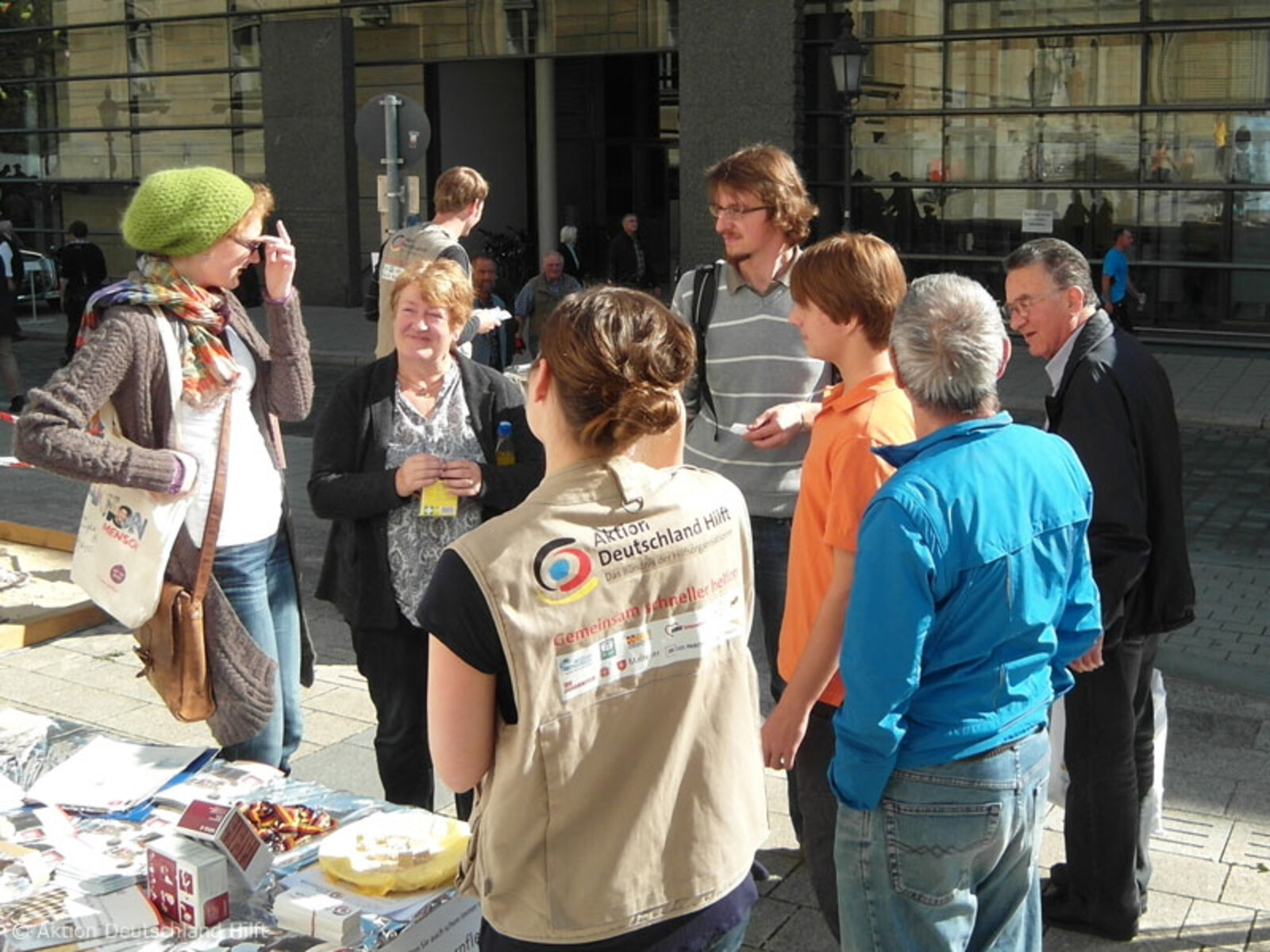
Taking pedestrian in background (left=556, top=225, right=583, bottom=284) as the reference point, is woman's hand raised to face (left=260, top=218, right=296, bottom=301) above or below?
above

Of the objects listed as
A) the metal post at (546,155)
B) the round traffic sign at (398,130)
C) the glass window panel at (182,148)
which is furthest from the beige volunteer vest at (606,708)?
the glass window panel at (182,148)

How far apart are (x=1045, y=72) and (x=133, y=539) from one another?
18.7 meters

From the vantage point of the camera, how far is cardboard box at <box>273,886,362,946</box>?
10.1ft

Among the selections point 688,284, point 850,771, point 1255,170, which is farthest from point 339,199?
point 850,771

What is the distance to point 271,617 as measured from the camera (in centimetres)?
428

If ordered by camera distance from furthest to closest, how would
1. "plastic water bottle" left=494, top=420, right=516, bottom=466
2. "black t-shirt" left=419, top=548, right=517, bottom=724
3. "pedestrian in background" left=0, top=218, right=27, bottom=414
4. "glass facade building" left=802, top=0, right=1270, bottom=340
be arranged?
1. "glass facade building" left=802, top=0, right=1270, bottom=340
2. "pedestrian in background" left=0, top=218, right=27, bottom=414
3. "plastic water bottle" left=494, top=420, right=516, bottom=466
4. "black t-shirt" left=419, top=548, right=517, bottom=724

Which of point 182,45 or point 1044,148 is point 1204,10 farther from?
point 182,45

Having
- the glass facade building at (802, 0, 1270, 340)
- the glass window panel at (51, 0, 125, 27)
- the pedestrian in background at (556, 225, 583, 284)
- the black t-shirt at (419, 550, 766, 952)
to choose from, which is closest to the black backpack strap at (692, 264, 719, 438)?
the black t-shirt at (419, 550, 766, 952)

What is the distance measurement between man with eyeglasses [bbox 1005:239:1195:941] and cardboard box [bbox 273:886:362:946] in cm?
177

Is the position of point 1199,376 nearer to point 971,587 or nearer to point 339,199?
point 339,199

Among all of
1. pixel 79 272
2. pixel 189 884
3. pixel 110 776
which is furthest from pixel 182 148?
pixel 189 884

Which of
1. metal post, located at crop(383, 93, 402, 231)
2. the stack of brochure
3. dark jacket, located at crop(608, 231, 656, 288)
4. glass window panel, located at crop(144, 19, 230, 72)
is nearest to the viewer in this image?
the stack of brochure

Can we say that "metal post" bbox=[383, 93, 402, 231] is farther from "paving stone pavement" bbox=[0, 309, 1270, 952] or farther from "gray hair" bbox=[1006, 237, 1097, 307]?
"gray hair" bbox=[1006, 237, 1097, 307]

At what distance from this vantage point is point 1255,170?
19.3 meters
